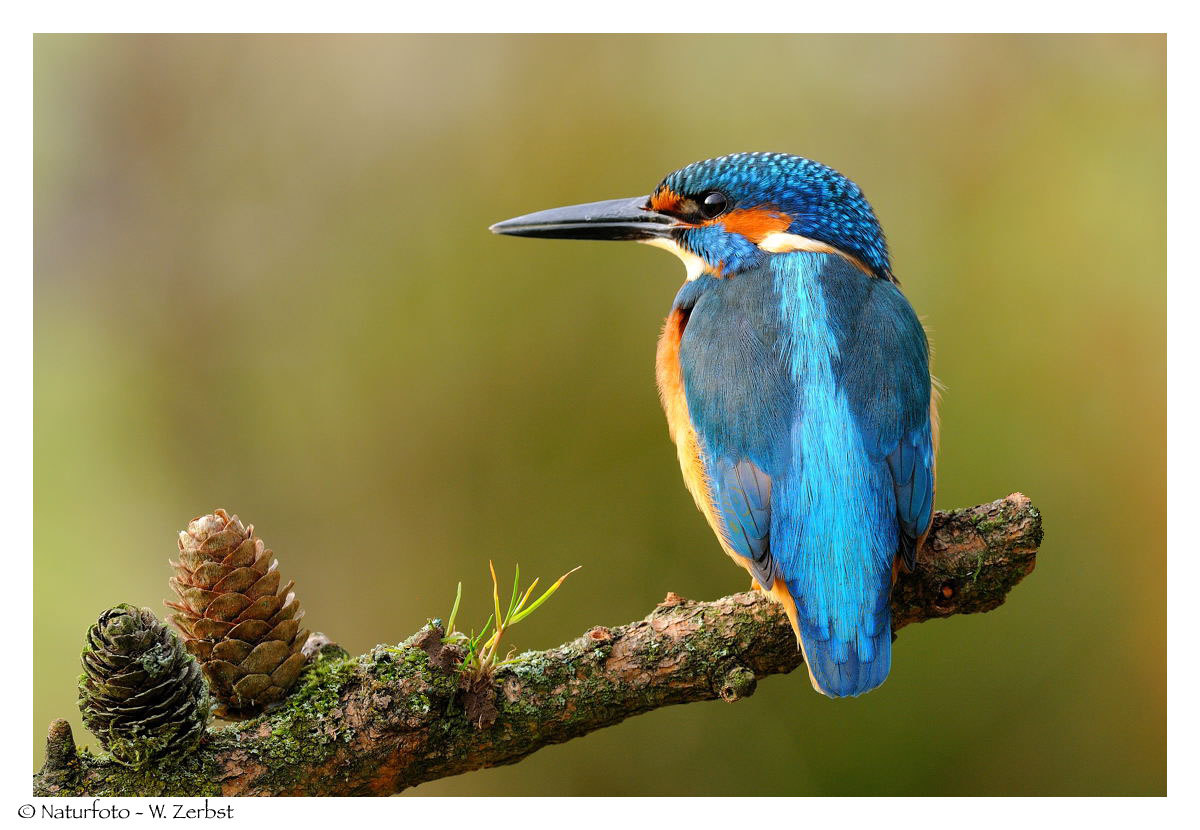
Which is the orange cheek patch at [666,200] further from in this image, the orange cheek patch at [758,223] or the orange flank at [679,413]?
the orange flank at [679,413]

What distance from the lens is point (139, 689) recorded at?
4.67ft

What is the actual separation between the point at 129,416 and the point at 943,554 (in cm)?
224

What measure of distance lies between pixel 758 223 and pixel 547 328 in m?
0.99

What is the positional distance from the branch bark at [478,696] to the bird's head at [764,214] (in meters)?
0.68

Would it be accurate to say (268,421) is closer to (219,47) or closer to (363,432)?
(363,432)

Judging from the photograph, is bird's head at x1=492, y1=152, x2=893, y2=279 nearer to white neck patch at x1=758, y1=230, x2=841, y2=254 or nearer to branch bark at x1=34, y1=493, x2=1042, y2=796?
white neck patch at x1=758, y1=230, x2=841, y2=254

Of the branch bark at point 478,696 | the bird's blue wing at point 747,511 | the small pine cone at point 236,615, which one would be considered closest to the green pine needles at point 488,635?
the branch bark at point 478,696

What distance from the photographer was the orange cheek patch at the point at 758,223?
2211 millimetres

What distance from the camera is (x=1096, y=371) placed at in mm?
2787

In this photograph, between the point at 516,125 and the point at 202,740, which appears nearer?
the point at 202,740

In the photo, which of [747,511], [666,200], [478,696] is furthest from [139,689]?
[666,200]

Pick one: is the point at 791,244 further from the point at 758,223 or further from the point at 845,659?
the point at 845,659
